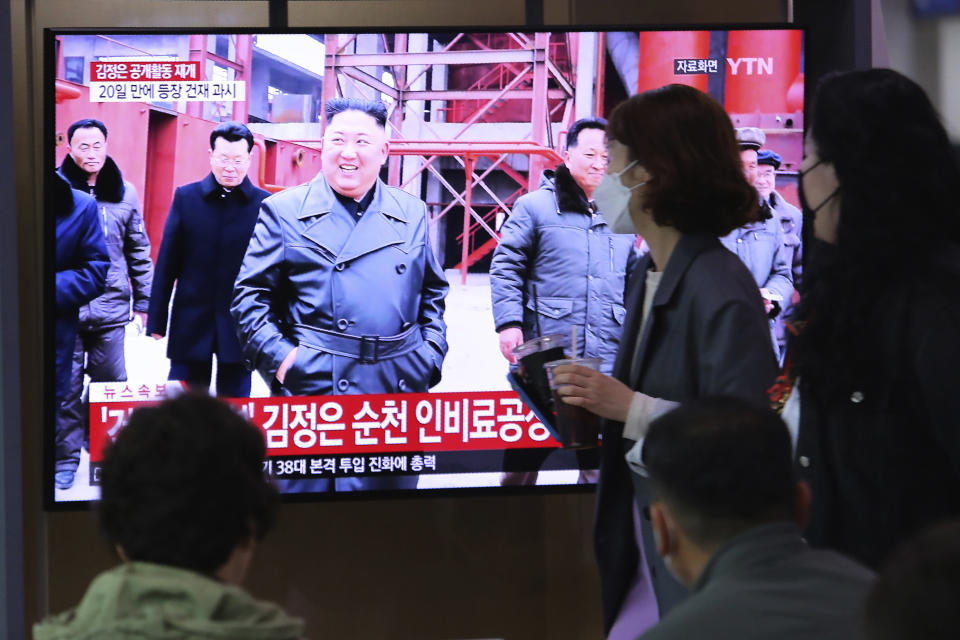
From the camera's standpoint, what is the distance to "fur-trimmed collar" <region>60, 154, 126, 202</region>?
10.0 ft

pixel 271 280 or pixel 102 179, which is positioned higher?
pixel 102 179

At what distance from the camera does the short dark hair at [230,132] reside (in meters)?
3.12

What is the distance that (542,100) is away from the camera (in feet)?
10.5

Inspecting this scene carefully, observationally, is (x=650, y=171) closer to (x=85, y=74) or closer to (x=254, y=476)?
(x=254, y=476)

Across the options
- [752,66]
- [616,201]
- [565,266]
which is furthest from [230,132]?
[752,66]

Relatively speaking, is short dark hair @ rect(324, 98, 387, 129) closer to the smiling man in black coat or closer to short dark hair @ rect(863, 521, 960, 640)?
the smiling man in black coat

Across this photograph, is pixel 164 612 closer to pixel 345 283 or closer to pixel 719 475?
pixel 719 475

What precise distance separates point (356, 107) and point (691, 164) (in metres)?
1.55

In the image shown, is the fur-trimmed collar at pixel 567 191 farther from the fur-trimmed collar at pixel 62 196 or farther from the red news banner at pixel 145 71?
the fur-trimmed collar at pixel 62 196

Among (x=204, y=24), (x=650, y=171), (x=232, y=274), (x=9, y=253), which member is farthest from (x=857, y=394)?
(x=204, y=24)

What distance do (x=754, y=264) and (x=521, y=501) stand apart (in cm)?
119

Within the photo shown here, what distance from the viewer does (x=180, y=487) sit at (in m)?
1.22

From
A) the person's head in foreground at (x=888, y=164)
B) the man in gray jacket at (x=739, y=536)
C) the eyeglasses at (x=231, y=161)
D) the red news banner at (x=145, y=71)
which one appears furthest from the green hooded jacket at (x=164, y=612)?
the red news banner at (x=145, y=71)

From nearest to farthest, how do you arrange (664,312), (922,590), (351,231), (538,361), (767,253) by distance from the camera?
1. (922,590)
2. (664,312)
3. (538,361)
4. (351,231)
5. (767,253)
